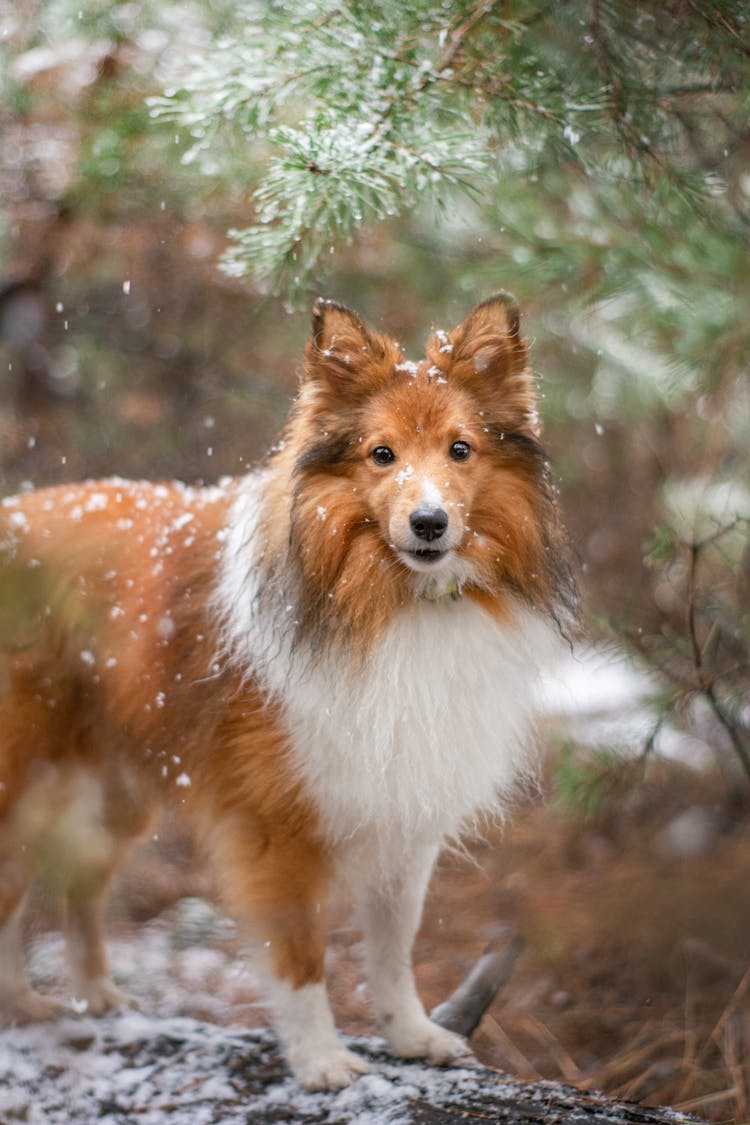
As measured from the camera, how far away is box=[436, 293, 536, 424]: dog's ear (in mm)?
2820

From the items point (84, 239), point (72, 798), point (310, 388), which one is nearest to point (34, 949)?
point (72, 798)

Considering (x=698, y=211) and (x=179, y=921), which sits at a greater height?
(x=698, y=211)

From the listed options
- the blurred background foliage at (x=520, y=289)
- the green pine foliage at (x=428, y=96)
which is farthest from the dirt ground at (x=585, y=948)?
the green pine foliage at (x=428, y=96)

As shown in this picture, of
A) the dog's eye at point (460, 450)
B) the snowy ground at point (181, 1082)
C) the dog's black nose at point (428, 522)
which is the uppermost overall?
the dog's eye at point (460, 450)

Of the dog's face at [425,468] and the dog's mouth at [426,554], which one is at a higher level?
the dog's face at [425,468]

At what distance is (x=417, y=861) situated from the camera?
3.26 meters

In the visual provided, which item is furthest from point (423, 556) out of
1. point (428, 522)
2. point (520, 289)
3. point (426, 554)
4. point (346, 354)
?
point (520, 289)

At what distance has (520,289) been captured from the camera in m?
3.80

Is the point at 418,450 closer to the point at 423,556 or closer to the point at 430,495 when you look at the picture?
the point at 430,495

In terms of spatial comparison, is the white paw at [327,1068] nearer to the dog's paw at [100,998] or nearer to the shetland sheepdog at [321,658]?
the shetland sheepdog at [321,658]

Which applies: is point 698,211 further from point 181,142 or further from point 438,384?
point 181,142

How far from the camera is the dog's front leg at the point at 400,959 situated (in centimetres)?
322

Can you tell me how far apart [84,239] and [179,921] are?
3.45 meters

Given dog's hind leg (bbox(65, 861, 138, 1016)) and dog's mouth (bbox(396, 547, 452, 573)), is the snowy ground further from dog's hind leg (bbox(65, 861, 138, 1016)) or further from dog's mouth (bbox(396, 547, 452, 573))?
dog's mouth (bbox(396, 547, 452, 573))
